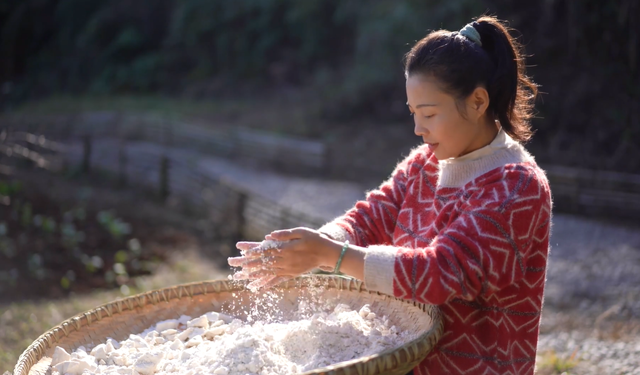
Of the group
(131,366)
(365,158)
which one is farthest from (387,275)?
(365,158)

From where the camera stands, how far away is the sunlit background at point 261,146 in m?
4.66

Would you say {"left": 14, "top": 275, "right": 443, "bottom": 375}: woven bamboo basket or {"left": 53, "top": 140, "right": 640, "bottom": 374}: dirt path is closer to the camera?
{"left": 14, "top": 275, "right": 443, "bottom": 375}: woven bamboo basket

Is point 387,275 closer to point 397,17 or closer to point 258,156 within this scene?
point 258,156

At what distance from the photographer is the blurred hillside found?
279 inches

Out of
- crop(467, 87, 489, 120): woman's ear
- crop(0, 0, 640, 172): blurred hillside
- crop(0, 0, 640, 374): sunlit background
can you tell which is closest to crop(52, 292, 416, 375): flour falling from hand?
crop(467, 87, 489, 120): woman's ear

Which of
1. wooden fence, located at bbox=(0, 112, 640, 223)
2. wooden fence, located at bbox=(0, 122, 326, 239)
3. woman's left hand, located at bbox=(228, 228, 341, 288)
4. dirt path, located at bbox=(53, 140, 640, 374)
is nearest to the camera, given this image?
woman's left hand, located at bbox=(228, 228, 341, 288)

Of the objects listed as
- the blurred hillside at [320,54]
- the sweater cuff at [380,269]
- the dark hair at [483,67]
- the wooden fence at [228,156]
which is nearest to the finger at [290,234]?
the sweater cuff at [380,269]

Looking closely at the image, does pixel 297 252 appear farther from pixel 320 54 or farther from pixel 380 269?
pixel 320 54

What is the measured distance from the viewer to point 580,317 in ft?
12.6

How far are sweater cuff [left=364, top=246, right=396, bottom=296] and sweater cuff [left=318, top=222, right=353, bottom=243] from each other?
37 cm

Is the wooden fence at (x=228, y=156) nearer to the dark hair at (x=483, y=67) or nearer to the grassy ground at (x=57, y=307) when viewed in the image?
the grassy ground at (x=57, y=307)

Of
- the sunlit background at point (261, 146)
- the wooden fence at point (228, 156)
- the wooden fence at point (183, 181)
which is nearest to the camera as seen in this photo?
the sunlit background at point (261, 146)

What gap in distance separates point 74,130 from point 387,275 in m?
11.6

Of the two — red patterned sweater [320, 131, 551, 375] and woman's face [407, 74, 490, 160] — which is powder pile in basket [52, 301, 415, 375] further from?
woman's face [407, 74, 490, 160]
